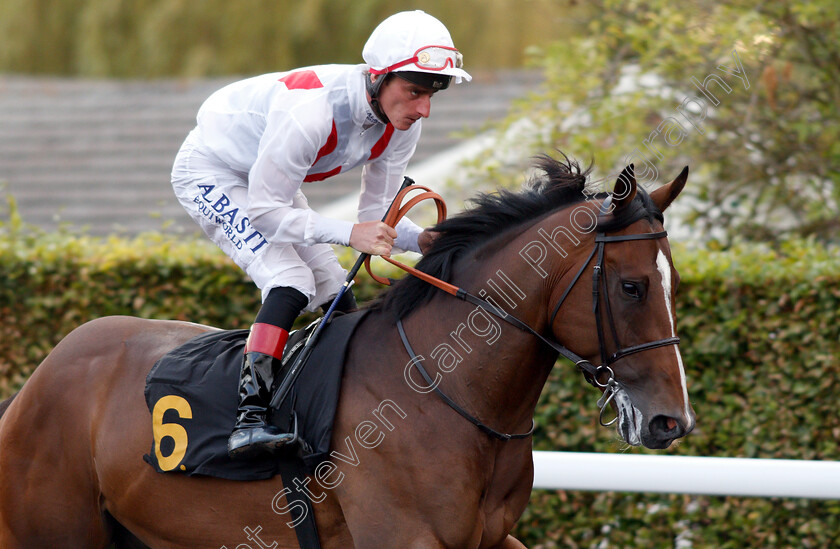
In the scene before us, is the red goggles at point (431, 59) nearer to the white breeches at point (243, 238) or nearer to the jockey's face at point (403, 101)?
the jockey's face at point (403, 101)

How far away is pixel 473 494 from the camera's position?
8.77ft

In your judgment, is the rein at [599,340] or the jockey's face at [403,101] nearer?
the rein at [599,340]

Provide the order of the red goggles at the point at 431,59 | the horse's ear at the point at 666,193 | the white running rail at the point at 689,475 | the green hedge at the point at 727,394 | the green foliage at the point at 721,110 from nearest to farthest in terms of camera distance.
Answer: the horse's ear at the point at 666,193 < the red goggles at the point at 431,59 < the white running rail at the point at 689,475 < the green hedge at the point at 727,394 < the green foliage at the point at 721,110

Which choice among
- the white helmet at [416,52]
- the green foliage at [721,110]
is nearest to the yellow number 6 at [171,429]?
the white helmet at [416,52]

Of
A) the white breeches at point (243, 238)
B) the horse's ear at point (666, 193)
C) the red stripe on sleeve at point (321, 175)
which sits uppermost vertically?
the horse's ear at point (666, 193)

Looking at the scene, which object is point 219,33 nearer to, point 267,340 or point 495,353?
point 267,340

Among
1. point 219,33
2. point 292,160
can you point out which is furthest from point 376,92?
point 219,33

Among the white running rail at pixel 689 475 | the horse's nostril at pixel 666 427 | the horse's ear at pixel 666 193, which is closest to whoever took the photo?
the horse's nostril at pixel 666 427

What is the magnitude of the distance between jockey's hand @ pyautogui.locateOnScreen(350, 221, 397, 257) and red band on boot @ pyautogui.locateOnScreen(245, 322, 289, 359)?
39 cm

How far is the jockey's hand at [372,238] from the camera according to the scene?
9.45ft

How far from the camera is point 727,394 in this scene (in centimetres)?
443

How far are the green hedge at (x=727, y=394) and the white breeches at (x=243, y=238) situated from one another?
1.48 m

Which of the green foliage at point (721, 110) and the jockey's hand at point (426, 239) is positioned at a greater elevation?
the jockey's hand at point (426, 239)

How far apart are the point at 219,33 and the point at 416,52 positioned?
A: 13.8 m
